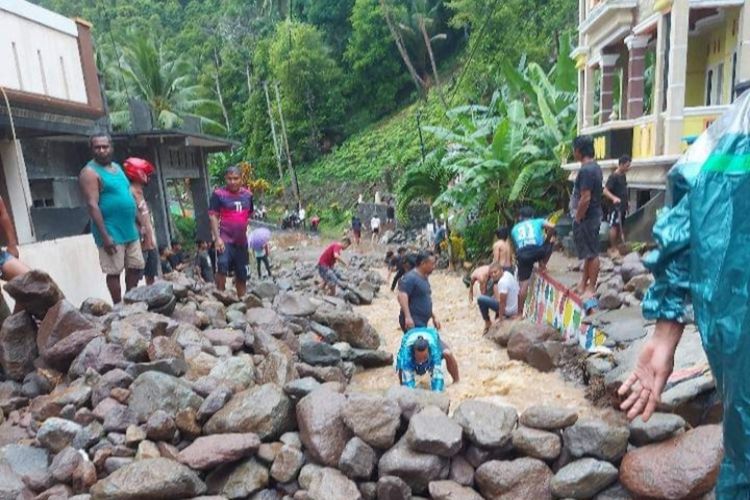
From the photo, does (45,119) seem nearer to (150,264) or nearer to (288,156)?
(150,264)

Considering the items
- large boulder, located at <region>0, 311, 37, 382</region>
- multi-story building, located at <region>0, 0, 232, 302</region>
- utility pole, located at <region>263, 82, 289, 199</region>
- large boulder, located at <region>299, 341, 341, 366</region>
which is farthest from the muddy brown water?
utility pole, located at <region>263, 82, 289, 199</region>

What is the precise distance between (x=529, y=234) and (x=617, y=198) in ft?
6.44

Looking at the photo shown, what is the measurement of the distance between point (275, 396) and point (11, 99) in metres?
4.85

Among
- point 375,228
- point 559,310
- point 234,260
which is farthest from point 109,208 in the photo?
point 375,228

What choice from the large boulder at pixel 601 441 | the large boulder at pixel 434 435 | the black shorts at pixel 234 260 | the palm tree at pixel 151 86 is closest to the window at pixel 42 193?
the black shorts at pixel 234 260

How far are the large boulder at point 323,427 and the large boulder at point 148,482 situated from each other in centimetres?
69

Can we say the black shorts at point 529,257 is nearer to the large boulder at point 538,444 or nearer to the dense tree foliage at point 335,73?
the large boulder at point 538,444

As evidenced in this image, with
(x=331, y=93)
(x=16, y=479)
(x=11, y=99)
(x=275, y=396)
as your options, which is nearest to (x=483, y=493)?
(x=275, y=396)

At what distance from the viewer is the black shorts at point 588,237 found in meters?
6.28

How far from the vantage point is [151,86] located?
872 inches

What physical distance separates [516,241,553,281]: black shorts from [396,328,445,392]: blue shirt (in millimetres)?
2567

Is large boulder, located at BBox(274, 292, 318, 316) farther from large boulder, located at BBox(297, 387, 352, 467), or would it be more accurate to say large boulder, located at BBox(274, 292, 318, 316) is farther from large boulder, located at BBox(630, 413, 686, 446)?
large boulder, located at BBox(630, 413, 686, 446)

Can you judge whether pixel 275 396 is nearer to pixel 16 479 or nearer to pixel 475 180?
pixel 16 479

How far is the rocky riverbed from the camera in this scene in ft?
9.75
